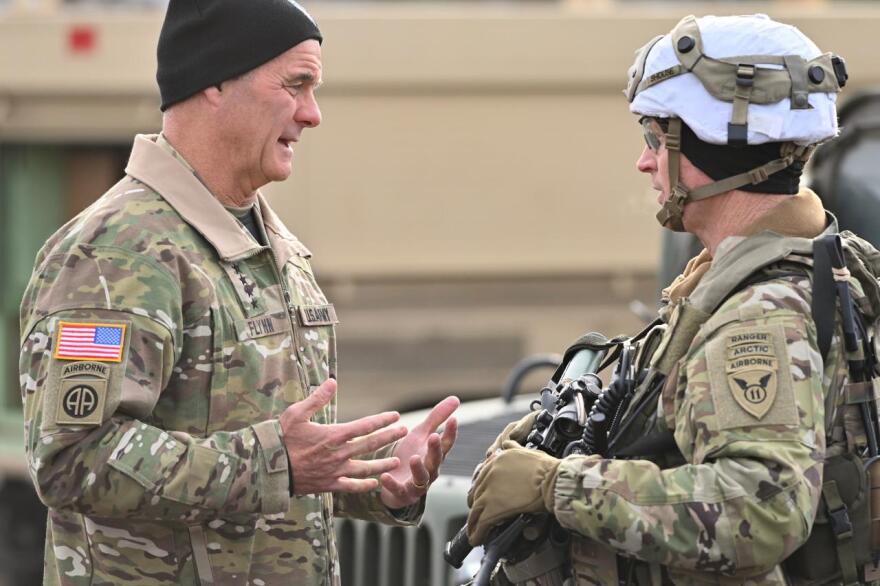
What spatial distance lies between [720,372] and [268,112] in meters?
1.03

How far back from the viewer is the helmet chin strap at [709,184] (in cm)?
240

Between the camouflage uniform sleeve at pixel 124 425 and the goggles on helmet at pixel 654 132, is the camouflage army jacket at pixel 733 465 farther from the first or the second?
the camouflage uniform sleeve at pixel 124 425

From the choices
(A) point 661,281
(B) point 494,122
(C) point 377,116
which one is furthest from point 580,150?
(A) point 661,281

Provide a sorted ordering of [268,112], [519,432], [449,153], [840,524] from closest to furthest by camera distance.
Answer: [840,524] → [519,432] → [268,112] → [449,153]

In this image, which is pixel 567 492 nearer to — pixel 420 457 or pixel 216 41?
pixel 420 457

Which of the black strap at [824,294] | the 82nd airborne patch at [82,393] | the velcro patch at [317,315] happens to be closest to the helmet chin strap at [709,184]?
the black strap at [824,294]

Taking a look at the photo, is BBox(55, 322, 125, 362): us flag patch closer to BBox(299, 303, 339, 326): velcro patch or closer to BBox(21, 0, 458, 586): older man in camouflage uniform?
BBox(21, 0, 458, 586): older man in camouflage uniform

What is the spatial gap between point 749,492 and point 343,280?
16.4 feet

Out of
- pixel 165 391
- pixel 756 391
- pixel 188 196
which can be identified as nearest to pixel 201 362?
pixel 165 391

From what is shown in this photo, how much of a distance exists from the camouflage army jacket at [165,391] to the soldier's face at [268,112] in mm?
120

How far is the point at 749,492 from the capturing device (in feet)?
7.23

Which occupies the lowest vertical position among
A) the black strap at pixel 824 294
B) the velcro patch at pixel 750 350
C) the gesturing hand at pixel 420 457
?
the gesturing hand at pixel 420 457

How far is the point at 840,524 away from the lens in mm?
2324

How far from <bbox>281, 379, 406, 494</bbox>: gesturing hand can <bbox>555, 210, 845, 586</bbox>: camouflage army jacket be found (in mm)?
387
